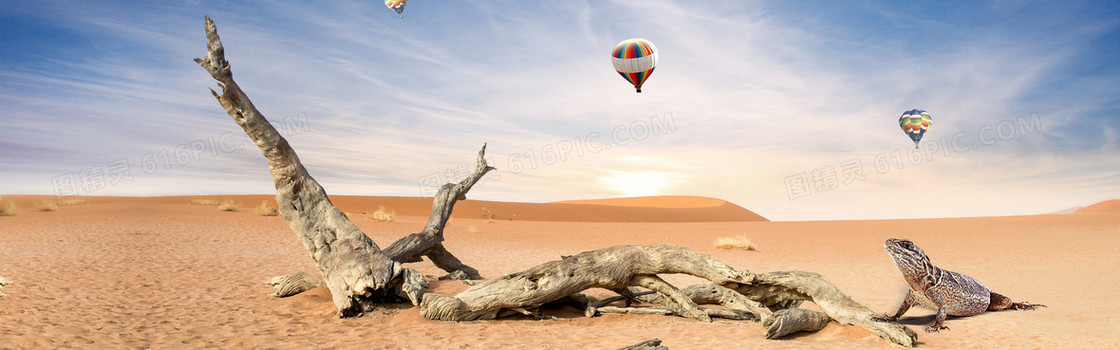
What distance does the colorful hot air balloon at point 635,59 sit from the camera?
26.0 metres

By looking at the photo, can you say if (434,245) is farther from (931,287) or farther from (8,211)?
(8,211)

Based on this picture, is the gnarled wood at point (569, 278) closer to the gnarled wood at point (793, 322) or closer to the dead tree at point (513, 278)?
the dead tree at point (513, 278)

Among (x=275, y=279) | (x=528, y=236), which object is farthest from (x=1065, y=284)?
(x=528, y=236)

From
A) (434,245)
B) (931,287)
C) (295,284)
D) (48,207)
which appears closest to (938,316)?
(931,287)

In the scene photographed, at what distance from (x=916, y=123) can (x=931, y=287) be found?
24.9 m

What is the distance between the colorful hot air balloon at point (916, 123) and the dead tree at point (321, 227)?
27.5 meters

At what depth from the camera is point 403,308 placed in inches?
344

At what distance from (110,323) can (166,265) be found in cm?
641

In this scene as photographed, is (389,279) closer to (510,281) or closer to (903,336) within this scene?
(510,281)

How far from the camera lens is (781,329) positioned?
6.77 m

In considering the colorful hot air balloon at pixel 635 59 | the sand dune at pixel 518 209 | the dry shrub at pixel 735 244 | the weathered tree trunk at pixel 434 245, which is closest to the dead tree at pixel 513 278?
the weathered tree trunk at pixel 434 245

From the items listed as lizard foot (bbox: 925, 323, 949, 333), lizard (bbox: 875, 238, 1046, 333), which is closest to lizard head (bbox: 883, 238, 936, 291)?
lizard (bbox: 875, 238, 1046, 333)

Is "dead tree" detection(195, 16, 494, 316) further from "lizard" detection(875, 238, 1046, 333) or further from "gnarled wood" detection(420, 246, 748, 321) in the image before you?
"lizard" detection(875, 238, 1046, 333)

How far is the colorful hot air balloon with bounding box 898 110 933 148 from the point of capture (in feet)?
95.4
